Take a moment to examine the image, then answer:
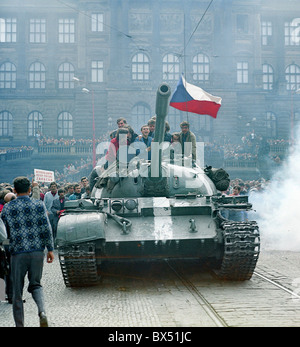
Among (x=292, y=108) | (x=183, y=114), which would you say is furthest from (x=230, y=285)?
(x=292, y=108)

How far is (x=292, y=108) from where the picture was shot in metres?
46.8

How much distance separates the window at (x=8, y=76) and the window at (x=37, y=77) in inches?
57.2

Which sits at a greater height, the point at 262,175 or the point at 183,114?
the point at 183,114

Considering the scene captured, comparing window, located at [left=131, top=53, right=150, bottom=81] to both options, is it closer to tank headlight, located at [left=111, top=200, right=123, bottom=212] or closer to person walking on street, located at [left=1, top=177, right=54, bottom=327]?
tank headlight, located at [left=111, top=200, right=123, bottom=212]

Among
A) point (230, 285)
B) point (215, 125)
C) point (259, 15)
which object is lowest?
point (230, 285)

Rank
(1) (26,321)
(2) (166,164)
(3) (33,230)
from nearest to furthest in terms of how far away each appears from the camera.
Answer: (3) (33,230) → (1) (26,321) → (2) (166,164)

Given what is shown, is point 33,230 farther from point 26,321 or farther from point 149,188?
point 149,188

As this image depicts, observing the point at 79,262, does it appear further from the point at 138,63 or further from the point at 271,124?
the point at 271,124

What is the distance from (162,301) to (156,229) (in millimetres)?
1333

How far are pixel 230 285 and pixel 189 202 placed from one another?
1431 mm

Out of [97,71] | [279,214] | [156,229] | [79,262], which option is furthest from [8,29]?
[79,262]

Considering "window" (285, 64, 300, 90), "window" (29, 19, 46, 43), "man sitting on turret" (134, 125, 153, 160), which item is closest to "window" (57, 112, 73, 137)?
"window" (29, 19, 46, 43)

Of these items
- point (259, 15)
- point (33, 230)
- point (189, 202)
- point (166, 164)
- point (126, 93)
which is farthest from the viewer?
point (259, 15)

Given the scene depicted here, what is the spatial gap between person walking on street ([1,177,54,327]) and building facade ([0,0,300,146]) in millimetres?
38947
